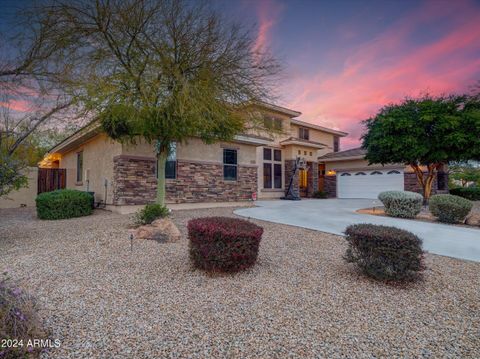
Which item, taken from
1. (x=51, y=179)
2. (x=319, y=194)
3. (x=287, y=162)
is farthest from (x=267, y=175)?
(x=51, y=179)

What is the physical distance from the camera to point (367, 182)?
18344mm

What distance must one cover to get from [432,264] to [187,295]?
4496mm

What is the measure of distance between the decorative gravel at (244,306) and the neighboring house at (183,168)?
15.6 feet

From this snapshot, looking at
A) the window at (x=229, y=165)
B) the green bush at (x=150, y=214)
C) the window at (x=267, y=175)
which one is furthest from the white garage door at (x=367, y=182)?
the green bush at (x=150, y=214)

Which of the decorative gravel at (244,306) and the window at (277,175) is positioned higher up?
the window at (277,175)

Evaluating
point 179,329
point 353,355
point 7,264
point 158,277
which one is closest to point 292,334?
point 353,355

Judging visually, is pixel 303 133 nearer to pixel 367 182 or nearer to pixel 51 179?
pixel 367 182

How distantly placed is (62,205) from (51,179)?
24.7ft

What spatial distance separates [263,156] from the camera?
685 inches

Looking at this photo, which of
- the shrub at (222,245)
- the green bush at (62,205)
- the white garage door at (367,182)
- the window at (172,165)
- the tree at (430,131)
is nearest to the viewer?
the shrub at (222,245)

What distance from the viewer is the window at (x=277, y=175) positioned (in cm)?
1794

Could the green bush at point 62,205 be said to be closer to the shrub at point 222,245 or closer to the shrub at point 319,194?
the shrub at point 222,245

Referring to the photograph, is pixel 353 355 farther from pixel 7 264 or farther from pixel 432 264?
pixel 7 264

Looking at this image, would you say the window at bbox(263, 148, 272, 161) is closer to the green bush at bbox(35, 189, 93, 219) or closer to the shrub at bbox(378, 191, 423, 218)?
the shrub at bbox(378, 191, 423, 218)
